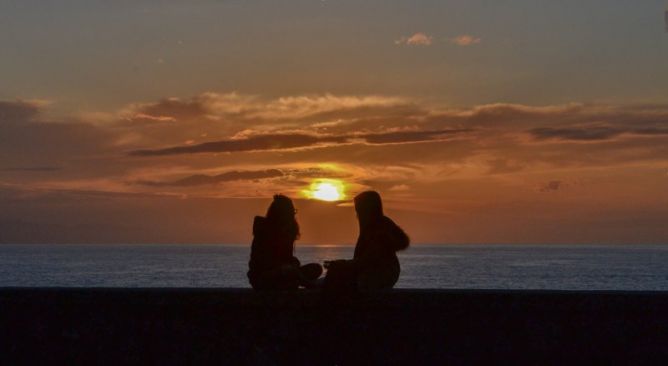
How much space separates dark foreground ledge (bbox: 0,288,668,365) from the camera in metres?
6.95

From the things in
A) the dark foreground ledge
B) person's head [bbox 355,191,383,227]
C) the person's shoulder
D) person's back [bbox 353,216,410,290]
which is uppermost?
person's head [bbox 355,191,383,227]

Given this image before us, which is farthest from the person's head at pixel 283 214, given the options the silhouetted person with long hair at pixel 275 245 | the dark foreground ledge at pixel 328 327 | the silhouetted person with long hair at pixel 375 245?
the dark foreground ledge at pixel 328 327

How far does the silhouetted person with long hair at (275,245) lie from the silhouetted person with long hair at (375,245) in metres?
0.45

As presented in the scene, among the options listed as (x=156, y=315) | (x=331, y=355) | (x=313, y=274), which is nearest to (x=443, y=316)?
(x=331, y=355)

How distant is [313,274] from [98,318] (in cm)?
190

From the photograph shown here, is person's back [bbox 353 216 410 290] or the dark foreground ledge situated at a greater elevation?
person's back [bbox 353 216 410 290]

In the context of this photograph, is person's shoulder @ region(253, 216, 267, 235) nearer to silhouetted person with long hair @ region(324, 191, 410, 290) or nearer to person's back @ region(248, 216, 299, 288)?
person's back @ region(248, 216, 299, 288)

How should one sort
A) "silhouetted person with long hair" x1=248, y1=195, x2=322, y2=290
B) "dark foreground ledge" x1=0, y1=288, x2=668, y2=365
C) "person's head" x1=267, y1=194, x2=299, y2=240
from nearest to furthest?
"dark foreground ledge" x1=0, y1=288, x2=668, y2=365, "silhouetted person with long hair" x1=248, y1=195, x2=322, y2=290, "person's head" x1=267, y1=194, x2=299, y2=240

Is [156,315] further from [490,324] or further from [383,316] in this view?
[490,324]

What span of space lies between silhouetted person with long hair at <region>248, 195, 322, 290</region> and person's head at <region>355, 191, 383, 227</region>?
1.93ft

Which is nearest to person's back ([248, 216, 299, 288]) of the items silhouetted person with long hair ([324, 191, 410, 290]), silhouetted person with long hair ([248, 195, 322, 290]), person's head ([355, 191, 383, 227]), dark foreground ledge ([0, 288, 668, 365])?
silhouetted person with long hair ([248, 195, 322, 290])

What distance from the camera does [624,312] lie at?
22.8ft

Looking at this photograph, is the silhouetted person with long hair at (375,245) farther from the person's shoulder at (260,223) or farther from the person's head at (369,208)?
the person's shoulder at (260,223)

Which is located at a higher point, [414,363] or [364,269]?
[364,269]
